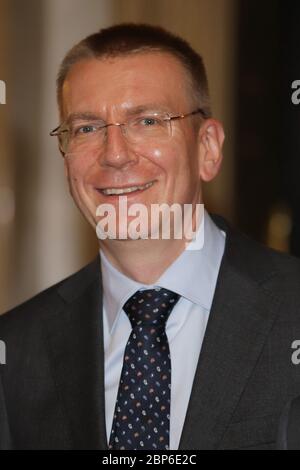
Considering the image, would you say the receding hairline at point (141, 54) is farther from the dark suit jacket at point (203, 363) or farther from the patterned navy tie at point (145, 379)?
the patterned navy tie at point (145, 379)

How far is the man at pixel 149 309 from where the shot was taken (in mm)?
1559

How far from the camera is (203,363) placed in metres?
1.57

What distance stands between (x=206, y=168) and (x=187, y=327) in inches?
14.0

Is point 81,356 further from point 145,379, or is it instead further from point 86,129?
point 86,129

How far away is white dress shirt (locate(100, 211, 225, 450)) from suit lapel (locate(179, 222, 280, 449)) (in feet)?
0.15

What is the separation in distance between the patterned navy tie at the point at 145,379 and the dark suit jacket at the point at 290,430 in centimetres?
29

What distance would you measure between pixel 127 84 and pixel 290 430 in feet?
2.39

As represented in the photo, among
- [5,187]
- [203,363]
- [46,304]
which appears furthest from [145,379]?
[5,187]

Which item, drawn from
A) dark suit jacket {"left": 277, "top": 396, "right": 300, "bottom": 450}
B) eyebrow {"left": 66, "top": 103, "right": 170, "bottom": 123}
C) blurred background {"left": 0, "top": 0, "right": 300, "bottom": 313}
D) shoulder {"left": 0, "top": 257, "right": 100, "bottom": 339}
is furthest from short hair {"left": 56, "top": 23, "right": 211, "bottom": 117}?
blurred background {"left": 0, "top": 0, "right": 300, "bottom": 313}

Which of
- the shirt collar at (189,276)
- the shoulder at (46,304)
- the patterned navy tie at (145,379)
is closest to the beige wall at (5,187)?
the shoulder at (46,304)

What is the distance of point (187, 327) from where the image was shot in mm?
Answer: 1674

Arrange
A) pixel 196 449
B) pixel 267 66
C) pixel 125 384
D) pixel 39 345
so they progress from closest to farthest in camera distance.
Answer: pixel 196 449 < pixel 125 384 < pixel 39 345 < pixel 267 66

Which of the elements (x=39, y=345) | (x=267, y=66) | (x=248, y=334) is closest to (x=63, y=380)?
(x=39, y=345)

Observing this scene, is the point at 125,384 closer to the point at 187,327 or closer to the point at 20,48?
the point at 187,327
